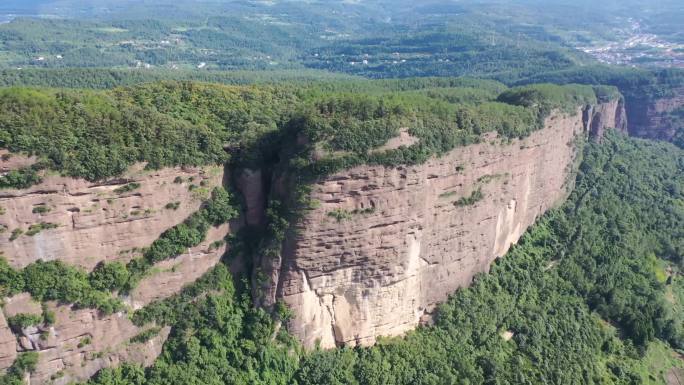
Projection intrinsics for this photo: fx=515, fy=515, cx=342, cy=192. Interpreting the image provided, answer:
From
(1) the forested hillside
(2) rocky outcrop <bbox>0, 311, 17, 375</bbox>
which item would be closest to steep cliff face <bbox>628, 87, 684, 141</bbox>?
(1) the forested hillside

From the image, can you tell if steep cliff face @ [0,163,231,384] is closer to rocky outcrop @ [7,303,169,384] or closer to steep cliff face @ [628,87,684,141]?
rocky outcrop @ [7,303,169,384]

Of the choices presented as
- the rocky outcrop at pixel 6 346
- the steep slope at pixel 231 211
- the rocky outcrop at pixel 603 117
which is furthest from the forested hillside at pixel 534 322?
the rocky outcrop at pixel 6 346

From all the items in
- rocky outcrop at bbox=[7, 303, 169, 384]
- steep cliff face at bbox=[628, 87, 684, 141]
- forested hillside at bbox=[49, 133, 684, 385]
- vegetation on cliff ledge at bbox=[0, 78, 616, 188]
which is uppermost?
vegetation on cliff ledge at bbox=[0, 78, 616, 188]

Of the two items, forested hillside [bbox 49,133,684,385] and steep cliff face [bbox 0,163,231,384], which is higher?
steep cliff face [bbox 0,163,231,384]

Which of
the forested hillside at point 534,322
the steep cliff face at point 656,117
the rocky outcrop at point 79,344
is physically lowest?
the forested hillside at point 534,322

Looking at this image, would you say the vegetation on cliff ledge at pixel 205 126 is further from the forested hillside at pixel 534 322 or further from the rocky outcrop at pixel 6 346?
the forested hillside at pixel 534 322

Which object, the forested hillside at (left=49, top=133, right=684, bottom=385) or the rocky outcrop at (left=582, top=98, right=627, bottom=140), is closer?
the forested hillside at (left=49, top=133, right=684, bottom=385)
